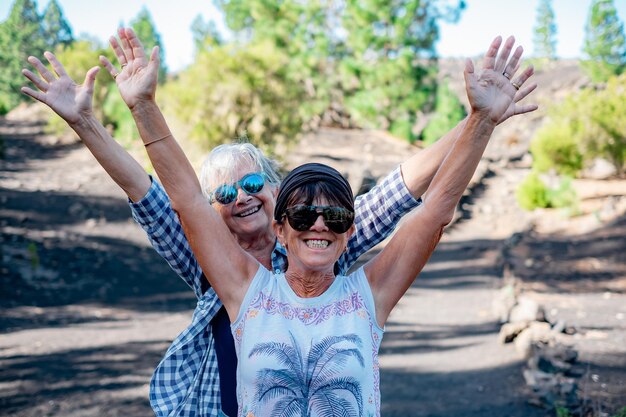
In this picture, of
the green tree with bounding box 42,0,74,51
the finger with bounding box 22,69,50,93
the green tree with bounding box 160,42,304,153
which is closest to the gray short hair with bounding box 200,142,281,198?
the finger with bounding box 22,69,50,93

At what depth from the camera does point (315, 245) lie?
1.85 meters

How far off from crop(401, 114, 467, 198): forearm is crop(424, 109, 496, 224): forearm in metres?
0.25

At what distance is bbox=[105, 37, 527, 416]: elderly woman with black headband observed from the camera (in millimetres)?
1726

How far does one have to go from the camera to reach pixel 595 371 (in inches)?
260

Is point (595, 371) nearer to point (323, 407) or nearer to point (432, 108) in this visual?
point (323, 407)

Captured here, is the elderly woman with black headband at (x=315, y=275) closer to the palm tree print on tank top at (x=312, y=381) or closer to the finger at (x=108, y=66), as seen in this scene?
the palm tree print on tank top at (x=312, y=381)

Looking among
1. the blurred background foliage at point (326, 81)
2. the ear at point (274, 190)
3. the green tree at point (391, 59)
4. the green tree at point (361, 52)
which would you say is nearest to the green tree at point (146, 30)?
the blurred background foliage at point (326, 81)

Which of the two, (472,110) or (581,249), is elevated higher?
(472,110)

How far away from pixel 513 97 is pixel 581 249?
12.9 m

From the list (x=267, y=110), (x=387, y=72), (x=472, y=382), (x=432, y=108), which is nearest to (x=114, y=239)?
(x=267, y=110)

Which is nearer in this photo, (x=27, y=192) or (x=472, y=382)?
(x=472, y=382)

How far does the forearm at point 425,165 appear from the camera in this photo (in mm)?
2105

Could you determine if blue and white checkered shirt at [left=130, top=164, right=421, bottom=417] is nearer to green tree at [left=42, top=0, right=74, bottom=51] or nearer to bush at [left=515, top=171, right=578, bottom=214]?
bush at [left=515, top=171, right=578, bottom=214]

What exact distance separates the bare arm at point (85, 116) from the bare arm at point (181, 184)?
12 cm
